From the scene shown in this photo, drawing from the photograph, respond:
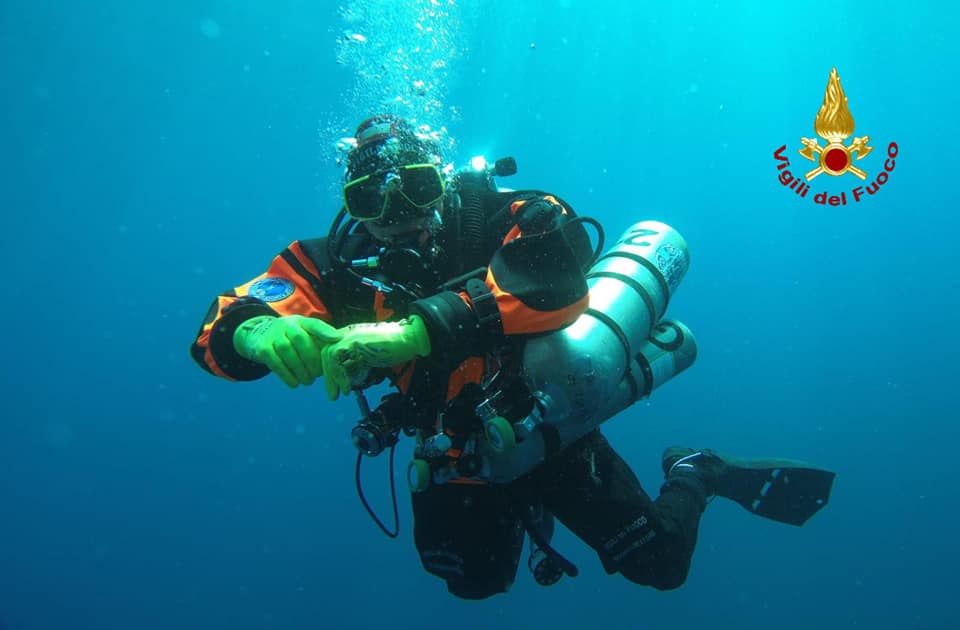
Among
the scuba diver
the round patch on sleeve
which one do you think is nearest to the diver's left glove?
the scuba diver

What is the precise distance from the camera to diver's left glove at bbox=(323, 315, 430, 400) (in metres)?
1.90

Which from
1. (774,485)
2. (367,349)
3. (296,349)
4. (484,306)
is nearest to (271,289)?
(296,349)

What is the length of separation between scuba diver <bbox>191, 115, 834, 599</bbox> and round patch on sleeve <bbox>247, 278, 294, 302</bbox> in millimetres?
10

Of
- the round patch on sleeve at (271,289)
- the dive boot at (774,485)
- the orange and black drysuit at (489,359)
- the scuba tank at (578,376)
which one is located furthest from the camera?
the dive boot at (774,485)

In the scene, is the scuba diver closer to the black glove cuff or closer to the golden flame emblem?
the black glove cuff

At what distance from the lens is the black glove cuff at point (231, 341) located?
2.42m

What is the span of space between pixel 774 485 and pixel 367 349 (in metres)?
4.82

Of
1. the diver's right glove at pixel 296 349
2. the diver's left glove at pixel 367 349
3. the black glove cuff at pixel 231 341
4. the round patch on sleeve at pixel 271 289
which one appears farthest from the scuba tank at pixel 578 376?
the round patch on sleeve at pixel 271 289

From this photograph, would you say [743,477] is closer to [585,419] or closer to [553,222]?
[585,419]

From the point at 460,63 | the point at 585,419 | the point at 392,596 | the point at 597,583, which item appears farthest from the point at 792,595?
the point at 460,63

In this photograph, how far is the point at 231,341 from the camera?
242 centimetres

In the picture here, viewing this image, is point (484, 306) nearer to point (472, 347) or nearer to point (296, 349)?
point (472, 347)

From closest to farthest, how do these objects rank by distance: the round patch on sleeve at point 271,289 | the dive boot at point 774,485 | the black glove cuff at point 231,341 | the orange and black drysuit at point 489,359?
the orange and black drysuit at point 489,359 → the black glove cuff at point 231,341 → the round patch on sleeve at point 271,289 → the dive boot at point 774,485

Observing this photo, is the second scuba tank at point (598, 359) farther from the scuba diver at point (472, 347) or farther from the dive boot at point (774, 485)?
the dive boot at point (774, 485)
